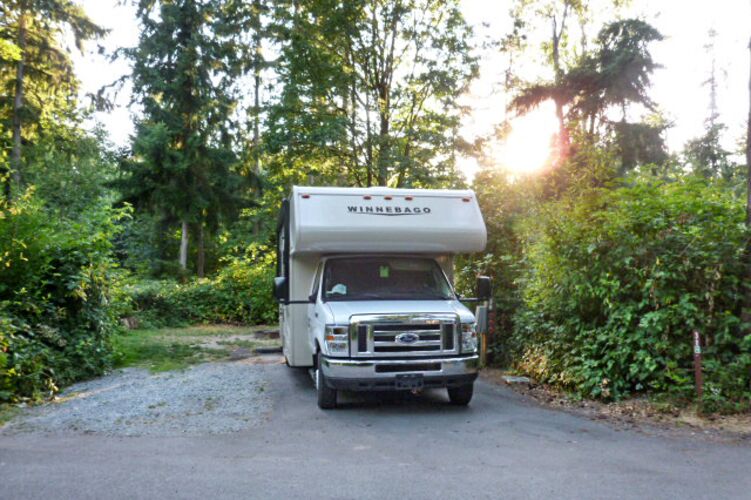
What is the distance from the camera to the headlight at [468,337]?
26.1 ft

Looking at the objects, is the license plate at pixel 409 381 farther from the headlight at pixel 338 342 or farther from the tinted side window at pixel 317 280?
the tinted side window at pixel 317 280

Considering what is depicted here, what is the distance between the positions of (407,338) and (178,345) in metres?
9.10

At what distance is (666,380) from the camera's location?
766 cm

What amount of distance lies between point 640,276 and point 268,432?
5.11 m

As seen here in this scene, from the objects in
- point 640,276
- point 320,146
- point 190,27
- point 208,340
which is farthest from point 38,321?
point 190,27

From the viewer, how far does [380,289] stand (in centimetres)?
866

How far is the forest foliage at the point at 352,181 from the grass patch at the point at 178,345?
1.08 meters

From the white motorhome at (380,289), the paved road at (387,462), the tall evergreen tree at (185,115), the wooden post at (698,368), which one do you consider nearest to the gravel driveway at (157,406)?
the paved road at (387,462)

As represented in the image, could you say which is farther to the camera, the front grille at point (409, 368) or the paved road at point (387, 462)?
the front grille at point (409, 368)

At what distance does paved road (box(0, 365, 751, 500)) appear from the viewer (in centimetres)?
480

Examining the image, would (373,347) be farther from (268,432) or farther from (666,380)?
(666,380)

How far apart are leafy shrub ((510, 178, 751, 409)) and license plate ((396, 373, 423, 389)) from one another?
2442 millimetres

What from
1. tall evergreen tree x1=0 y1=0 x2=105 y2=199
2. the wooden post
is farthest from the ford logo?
tall evergreen tree x1=0 y1=0 x2=105 y2=199

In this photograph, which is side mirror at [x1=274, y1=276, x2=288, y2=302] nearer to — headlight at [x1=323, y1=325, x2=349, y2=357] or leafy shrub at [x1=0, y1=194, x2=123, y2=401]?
headlight at [x1=323, y1=325, x2=349, y2=357]
